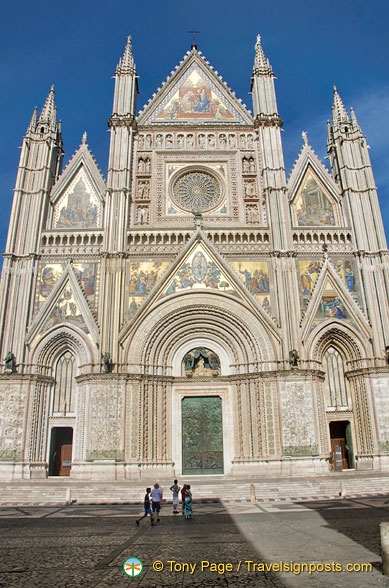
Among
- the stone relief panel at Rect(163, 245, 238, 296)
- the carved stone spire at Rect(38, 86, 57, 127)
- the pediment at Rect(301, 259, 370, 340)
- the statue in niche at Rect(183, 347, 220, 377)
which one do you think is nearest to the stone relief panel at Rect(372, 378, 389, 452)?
the pediment at Rect(301, 259, 370, 340)

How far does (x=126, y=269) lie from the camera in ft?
77.4

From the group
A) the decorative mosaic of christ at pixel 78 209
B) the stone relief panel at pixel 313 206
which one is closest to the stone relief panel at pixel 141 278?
the decorative mosaic of christ at pixel 78 209

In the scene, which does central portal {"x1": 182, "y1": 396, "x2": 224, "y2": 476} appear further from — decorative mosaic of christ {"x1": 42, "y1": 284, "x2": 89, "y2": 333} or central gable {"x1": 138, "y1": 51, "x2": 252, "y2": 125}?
central gable {"x1": 138, "y1": 51, "x2": 252, "y2": 125}

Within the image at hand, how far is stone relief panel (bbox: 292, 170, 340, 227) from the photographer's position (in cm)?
2531

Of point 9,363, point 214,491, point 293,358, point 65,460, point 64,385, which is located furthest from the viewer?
point 64,385

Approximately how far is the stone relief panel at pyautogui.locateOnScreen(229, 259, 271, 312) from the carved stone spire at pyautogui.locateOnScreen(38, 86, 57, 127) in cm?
1364

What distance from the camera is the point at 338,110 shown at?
1104 inches

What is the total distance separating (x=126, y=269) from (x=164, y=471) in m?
9.79

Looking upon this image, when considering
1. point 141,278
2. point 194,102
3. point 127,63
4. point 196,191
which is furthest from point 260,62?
point 141,278

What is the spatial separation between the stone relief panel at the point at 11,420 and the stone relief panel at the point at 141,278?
636 centimetres

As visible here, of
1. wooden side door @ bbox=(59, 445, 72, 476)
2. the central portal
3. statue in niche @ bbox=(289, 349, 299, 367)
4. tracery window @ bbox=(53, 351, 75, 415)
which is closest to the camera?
statue in niche @ bbox=(289, 349, 299, 367)

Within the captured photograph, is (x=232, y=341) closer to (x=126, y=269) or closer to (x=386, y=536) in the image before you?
(x=126, y=269)

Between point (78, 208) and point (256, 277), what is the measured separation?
10.3 m

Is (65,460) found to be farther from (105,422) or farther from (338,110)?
(338,110)
